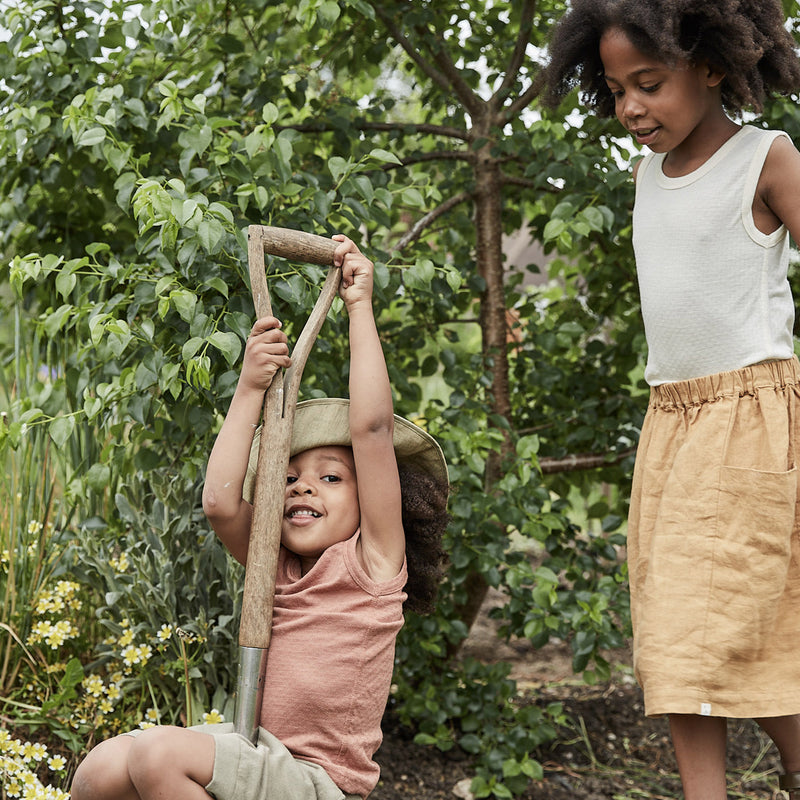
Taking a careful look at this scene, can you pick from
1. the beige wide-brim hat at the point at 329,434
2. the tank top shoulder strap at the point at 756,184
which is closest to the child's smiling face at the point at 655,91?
the tank top shoulder strap at the point at 756,184

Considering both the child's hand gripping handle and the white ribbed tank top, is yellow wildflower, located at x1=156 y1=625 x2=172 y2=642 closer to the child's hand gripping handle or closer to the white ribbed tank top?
the child's hand gripping handle

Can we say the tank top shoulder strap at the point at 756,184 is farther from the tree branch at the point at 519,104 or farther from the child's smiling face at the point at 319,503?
the tree branch at the point at 519,104

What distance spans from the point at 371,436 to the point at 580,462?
4.12 feet

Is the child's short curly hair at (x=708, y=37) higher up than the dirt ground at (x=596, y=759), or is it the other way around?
the child's short curly hair at (x=708, y=37)

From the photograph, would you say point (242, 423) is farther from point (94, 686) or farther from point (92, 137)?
point (94, 686)

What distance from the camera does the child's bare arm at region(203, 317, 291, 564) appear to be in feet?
5.92

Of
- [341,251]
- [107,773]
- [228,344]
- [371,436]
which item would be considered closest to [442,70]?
[341,251]

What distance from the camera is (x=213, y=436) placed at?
7.93 feet

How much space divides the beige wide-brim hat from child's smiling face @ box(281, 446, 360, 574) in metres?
0.03

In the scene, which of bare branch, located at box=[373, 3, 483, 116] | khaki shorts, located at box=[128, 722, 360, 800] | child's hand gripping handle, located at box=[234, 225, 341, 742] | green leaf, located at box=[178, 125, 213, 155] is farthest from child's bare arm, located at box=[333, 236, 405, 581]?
bare branch, located at box=[373, 3, 483, 116]

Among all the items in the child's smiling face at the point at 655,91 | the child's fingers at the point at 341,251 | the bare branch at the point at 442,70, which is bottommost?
the child's fingers at the point at 341,251

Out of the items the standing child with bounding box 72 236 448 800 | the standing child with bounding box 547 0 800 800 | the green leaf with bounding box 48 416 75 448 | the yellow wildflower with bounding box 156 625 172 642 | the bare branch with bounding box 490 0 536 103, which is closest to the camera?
the standing child with bounding box 72 236 448 800

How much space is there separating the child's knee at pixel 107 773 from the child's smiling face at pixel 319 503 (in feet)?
1.50

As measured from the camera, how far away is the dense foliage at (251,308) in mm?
2156
